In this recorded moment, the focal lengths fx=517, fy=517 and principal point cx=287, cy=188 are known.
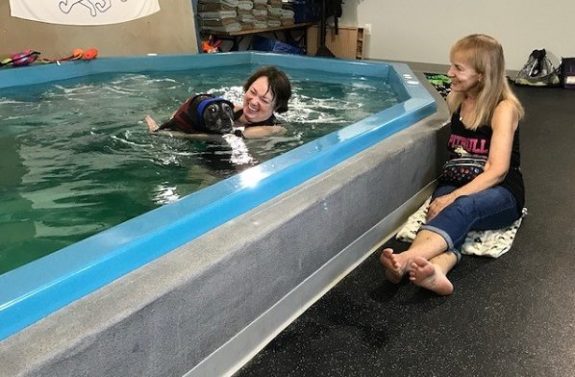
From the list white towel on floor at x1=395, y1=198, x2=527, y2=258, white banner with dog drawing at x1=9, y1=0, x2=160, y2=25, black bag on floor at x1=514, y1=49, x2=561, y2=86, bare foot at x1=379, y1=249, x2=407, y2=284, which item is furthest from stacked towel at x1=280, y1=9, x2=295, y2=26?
bare foot at x1=379, y1=249, x2=407, y2=284

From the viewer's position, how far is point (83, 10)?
357cm

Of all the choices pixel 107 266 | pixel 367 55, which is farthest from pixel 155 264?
pixel 367 55

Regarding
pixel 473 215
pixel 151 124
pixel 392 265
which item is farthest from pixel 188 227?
pixel 151 124

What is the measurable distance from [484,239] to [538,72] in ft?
11.5

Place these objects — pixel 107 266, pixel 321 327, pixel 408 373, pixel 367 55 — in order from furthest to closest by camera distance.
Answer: pixel 367 55 < pixel 321 327 < pixel 408 373 < pixel 107 266

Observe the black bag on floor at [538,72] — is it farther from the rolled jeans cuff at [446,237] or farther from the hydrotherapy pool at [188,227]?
the rolled jeans cuff at [446,237]

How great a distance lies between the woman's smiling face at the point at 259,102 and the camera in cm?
209

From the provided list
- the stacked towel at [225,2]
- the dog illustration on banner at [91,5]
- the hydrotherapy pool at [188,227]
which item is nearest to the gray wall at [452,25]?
the stacked towel at [225,2]

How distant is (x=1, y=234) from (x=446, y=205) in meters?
1.31

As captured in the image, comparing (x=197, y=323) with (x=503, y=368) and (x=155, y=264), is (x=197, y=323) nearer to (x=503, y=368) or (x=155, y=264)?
(x=155, y=264)

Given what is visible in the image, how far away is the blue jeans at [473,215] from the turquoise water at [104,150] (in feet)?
2.38

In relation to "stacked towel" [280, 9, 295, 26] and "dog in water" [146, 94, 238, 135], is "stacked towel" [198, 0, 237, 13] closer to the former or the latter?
"stacked towel" [280, 9, 295, 26]

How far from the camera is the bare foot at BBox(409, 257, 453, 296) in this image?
4.51 ft

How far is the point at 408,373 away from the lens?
45.4 inches
